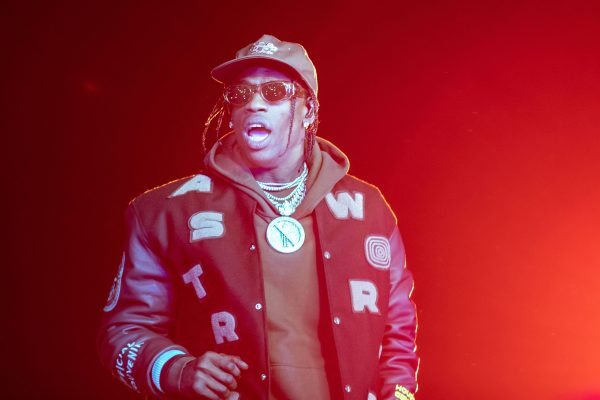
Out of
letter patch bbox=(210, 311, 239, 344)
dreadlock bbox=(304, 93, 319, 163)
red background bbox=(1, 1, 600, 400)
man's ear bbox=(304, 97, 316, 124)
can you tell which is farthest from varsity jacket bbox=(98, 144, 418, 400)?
red background bbox=(1, 1, 600, 400)

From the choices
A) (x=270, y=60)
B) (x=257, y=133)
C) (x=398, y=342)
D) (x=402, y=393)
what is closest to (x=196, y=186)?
(x=257, y=133)

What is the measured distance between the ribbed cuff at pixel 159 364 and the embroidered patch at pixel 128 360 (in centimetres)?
8

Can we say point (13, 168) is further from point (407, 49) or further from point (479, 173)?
point (479, 173)

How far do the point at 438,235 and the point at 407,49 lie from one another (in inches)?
39.8

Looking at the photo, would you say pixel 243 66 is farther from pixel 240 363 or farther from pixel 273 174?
pixel 240 363

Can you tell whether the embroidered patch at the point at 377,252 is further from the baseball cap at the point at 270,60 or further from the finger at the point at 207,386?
the finger at the point at 207,386

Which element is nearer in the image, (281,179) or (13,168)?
(281,179)

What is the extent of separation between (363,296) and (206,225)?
610 mm

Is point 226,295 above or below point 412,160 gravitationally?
below

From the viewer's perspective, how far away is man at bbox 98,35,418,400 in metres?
2.05

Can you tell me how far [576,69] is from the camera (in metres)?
3.29

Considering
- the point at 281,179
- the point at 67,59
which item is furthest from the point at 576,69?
the point at 67,59

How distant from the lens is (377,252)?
2.38 m

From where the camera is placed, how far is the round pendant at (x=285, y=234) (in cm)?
220
